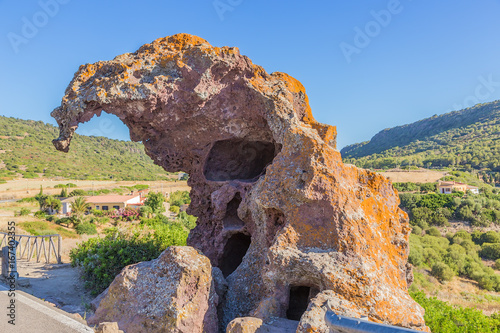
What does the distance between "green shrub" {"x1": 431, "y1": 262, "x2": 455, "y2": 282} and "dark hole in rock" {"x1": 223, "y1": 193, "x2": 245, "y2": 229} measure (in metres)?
24.8

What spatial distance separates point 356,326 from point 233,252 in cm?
615

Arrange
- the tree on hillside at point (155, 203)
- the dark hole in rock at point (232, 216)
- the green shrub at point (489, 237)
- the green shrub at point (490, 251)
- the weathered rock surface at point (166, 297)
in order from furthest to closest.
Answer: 1. the tree on hillside at point (155, 203)
2. the green shrub at point (489, 237)
3. the green shrub at point (490, 251)
4. the dark hole in rock at point (232, 216)
5. the weathered rock surface at point (166, 297)

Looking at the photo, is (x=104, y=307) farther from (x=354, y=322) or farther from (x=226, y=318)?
(x=354, y=322)

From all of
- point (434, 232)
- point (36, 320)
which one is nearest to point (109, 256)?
point (36, 320)

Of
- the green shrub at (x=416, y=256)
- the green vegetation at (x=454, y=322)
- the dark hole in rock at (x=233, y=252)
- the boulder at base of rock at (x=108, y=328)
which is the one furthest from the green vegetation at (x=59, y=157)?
the green vegetation at (x=454, y=322)

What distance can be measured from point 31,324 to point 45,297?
10.2 ft

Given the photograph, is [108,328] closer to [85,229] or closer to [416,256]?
[416,256]

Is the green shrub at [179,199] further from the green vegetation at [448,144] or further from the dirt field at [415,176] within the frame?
the green vegetation at [448,144]

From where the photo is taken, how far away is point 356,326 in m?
2.51

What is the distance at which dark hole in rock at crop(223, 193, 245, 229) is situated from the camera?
7850 mm

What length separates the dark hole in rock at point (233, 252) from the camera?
8.12 meters

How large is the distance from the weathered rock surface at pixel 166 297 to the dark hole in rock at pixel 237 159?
330cm

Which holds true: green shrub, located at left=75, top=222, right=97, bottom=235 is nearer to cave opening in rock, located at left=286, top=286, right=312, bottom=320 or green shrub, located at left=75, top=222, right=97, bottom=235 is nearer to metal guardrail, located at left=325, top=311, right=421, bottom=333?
cave opening in rock, located at left=286, top=286, right=312, bottom=320

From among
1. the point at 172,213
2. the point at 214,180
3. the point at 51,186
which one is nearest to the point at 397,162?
the point at 172,213
